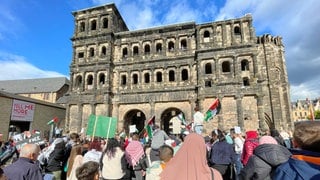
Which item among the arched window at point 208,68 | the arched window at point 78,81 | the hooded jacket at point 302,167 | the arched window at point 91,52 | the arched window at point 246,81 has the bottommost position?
the hooded jacket at point 302,167

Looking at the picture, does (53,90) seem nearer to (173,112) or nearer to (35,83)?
(35,83)

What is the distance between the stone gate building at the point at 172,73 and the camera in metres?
22.1

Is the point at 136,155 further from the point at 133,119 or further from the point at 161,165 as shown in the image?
the point at 133,119

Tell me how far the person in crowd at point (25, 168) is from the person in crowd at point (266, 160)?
3.48 meters

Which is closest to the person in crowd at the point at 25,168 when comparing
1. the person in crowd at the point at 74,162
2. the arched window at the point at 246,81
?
the person in crowd at the point at 74,162

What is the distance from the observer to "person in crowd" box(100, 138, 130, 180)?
4996 mm

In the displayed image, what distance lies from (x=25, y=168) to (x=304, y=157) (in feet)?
12.6

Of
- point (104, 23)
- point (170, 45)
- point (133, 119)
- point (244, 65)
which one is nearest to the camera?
point (244, 65)

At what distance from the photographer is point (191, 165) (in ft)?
9.03

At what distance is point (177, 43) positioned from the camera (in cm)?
2497

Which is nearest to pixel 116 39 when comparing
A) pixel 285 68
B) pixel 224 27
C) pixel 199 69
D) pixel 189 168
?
pixel 199 69

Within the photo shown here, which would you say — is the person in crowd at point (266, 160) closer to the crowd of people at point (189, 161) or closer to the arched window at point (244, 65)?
the crowd of people at point (189, 161)

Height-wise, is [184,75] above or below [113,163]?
above

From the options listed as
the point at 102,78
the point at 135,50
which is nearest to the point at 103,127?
the point at 102,78
